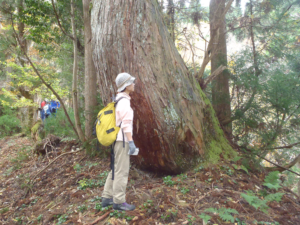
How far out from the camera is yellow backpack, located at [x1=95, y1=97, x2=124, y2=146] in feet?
9.77

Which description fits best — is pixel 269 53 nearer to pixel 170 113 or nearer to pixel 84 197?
pixel 170 113

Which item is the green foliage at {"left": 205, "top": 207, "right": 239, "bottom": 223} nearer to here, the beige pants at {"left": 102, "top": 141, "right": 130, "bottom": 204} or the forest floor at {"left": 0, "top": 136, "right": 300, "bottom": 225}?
the forest floor at {"left": 0, "top": 136, "right": 300, "bottom": 225}

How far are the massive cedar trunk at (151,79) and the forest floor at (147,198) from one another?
1.71 ft

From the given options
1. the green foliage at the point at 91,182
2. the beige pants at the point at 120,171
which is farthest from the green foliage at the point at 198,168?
the green foliage at the point at 91,182

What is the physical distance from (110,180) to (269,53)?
6.57m

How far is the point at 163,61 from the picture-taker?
4105mm

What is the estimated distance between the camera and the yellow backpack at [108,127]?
2.98 meters

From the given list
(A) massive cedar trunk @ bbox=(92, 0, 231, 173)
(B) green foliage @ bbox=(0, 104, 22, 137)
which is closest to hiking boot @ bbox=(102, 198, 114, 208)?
(A) massive cedar trunk @ bbox=(92, 0, 231, 173)

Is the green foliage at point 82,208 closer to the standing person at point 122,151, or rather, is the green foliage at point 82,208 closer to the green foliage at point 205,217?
the standing person at point 122,151

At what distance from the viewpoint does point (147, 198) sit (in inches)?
135

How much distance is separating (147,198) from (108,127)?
1.41 meters

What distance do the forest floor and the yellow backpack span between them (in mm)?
1122

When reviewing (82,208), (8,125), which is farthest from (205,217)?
(8,125)

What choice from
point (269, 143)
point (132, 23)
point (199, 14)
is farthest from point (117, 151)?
point (199, 14)
